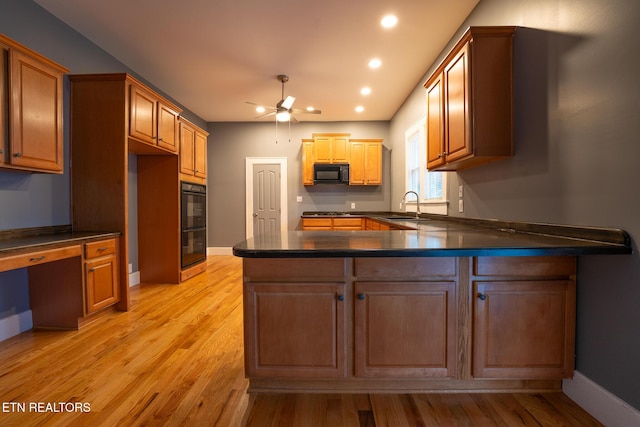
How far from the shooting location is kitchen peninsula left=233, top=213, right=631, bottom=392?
1604 millimetres

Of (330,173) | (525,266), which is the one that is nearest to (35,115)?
(525,266)

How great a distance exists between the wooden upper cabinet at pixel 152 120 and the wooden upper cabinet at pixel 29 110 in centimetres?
68

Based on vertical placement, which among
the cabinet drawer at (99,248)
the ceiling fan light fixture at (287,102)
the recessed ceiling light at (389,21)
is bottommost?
the cabinet drawer at (99,248)

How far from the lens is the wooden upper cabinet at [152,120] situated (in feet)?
10.4

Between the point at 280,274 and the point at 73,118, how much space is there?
2.99 metres

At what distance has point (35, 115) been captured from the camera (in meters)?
2.32

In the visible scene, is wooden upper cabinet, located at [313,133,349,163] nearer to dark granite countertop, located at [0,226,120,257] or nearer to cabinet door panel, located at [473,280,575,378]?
dark granite countertop, located at [0,226,120,257]

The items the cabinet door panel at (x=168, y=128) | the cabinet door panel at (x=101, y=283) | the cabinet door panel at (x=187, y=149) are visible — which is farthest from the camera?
the cabinet door panel at (x=187, y=149)

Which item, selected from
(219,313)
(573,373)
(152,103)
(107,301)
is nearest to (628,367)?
(573,373)

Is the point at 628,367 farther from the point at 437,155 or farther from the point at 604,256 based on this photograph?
the point at 437,155

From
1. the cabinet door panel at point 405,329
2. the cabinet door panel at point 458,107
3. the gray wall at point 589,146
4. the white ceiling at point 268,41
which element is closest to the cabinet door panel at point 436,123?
the cabinet door panel at point 458,107

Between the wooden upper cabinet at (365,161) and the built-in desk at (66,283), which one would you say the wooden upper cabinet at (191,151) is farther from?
the wooden upper cabinet at (365,161)

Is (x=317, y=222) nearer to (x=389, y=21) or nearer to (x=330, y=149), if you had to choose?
(x=330, y=149)

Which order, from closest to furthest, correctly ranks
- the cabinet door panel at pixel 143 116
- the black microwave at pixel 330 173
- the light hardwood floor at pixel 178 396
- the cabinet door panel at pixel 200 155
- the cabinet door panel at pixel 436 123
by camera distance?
the light hardwood floor at pixel 178 396
the cabinet door panel at pixel 436 123
the cabinet door panel at pixel 143 116
the cabinet door panel at pixel 200 155
the black microwave at pixel 330 173
